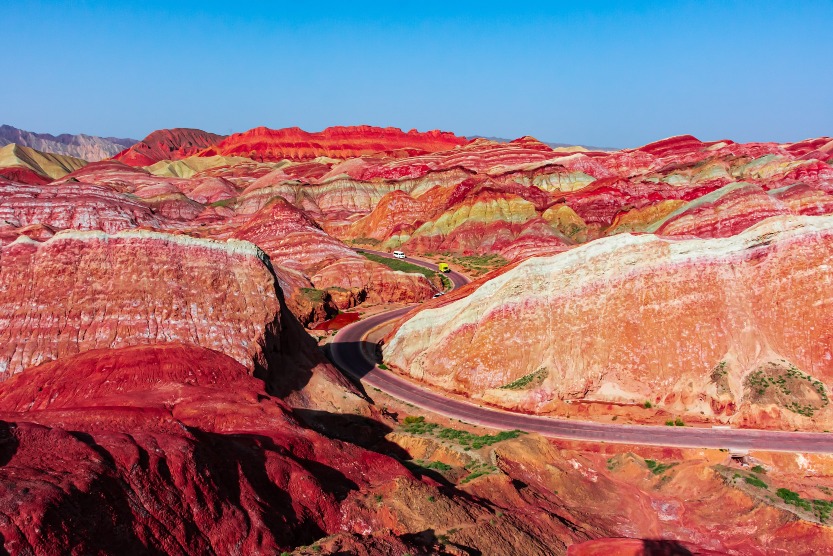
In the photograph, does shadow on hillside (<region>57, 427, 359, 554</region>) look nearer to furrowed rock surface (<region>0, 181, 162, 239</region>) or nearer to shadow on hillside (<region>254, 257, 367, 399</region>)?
shadow on hillside (<region>254, 257, 367, 399</region>)

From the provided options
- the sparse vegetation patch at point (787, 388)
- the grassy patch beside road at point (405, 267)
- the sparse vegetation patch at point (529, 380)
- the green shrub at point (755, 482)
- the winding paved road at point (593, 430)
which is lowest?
the winding paved road at point (593, 430)

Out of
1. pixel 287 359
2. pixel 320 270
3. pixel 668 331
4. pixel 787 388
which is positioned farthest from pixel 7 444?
pixel 320 270

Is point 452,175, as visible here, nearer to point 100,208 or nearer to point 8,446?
point 100,208

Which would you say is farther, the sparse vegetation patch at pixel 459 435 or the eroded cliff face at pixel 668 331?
the eroded cliff face at pixel 668 331

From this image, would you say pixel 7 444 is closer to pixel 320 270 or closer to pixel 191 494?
pixel 191 494

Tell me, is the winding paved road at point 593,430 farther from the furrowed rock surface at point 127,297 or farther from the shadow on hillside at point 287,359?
the furrowed rock surface at point 127,297

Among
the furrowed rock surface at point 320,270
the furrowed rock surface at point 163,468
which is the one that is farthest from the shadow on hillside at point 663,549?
the furrowed rock surface at point 320,270
